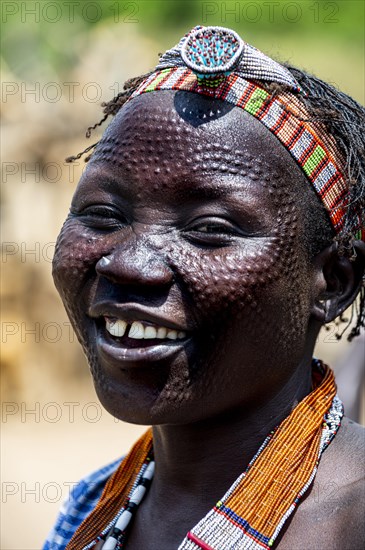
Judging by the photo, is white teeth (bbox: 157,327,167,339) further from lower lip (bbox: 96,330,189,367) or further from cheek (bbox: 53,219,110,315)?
cheek (bbox: 53,219,110,315)

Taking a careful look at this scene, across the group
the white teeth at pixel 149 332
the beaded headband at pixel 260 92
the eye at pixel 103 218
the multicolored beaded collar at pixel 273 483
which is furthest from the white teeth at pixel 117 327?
the beaded headband at pixel 260 92

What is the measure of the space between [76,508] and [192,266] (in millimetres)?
1149

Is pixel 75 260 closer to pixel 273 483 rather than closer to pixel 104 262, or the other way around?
pixel 104 262

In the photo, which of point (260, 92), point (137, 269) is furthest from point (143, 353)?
point (260, 92)

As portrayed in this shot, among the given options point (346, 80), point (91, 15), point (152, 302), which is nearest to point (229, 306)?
point (152, 302)

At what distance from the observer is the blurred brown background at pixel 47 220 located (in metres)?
8.18

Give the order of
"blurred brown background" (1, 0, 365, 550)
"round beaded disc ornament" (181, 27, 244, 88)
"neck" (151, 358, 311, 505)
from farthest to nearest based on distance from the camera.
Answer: "blurred brown background" (1, 0, 365, 550)
"neck" (151, 358, 311, 505)
"round beaded disc ornament" (181, 27, 244, 88)

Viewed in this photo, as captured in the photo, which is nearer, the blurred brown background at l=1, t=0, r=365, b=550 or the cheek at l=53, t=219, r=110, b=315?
the cheek at l=53, t=219, r=110, b=315

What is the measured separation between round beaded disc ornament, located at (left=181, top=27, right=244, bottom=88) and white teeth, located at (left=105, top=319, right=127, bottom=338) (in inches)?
24.4

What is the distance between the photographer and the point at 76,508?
2.89 m

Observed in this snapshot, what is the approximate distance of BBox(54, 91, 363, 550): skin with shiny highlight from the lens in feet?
6.93

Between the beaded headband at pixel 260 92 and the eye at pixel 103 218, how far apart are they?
327 mm

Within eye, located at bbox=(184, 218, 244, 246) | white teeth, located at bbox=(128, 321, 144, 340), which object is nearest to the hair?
eye, located at bbox=(184, 218, 244, 246)

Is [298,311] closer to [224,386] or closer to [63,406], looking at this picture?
[224,386]
